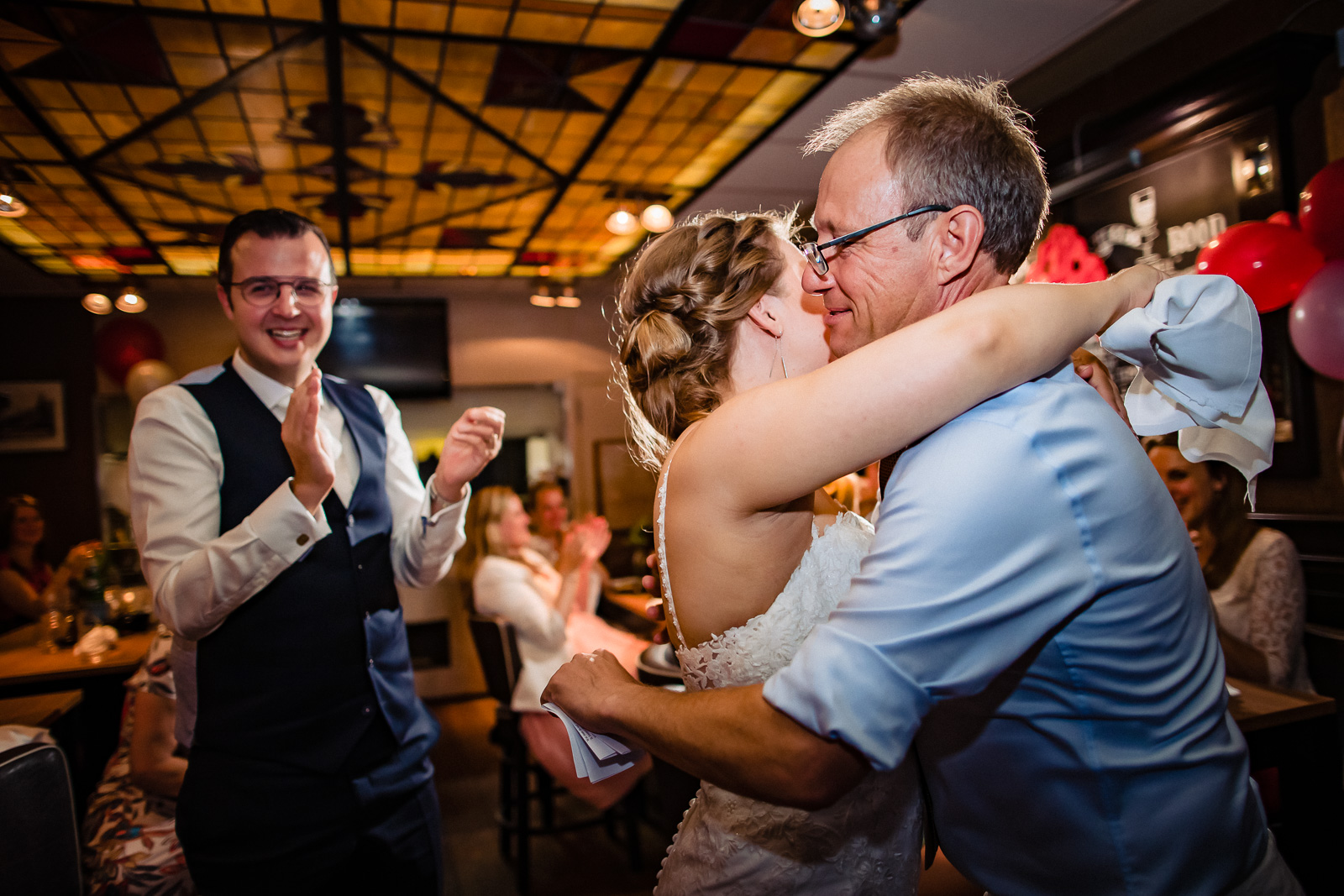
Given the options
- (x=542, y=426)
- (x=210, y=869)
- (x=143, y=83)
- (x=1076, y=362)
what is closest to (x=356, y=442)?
(x=210, y=869)

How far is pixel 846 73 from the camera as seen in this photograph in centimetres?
381

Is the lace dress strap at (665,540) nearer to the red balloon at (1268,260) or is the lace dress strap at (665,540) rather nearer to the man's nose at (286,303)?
the man's nose at (286,303)

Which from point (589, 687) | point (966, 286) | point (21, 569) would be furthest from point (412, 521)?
point (21, 569)

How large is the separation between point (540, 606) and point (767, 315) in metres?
2.67

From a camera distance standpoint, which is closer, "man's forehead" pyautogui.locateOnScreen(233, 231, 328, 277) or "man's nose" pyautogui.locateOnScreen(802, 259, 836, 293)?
"man's nose" pyautogui.locateOnScreen(802, 259, 836, 293)

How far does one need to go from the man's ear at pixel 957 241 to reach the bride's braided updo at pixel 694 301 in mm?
387

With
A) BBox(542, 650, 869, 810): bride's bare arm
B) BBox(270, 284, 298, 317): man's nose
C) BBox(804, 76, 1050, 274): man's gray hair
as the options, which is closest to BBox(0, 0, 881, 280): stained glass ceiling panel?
BBox(270, 284, 298, 317): man's nose

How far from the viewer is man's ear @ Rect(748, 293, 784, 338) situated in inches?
53.9

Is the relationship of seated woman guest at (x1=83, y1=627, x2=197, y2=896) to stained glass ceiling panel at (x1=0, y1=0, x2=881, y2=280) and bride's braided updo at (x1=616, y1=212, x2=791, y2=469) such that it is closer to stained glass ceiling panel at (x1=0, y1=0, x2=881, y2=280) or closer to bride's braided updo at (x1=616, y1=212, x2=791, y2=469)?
bride's braided updo at (x1=616, y1=212, x2=791, y2=469)

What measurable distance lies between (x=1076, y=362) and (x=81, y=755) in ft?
13.2

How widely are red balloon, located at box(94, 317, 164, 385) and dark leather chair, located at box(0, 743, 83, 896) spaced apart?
6327 millimetres

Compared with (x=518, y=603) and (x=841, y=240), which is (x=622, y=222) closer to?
(x=518, y=603)

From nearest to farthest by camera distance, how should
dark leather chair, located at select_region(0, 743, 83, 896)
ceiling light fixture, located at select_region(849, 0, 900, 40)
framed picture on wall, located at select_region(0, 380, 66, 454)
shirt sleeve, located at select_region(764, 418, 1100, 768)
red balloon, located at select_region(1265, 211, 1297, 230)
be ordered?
shirt sleeve, located at select_region(764, 418, 1100, 768) < dark leather chair, located at select_region(0, 743, 83, 896) < red balloon, located at select_region(1265, 211, 1297, 230) < ceiling light fixture, located at select_region(849, 0, 900, 40) < framed picture on wall, located at select_region(0, 380, 66, 454)

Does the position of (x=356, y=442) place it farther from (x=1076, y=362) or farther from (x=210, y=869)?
(x=1076, y=362)
